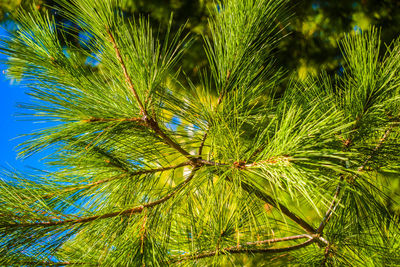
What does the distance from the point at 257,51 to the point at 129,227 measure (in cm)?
48

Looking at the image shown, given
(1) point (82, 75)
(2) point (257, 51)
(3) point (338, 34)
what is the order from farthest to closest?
(3) point (338, 34) → (2) point (257, 51) → (1) point (82, 75)

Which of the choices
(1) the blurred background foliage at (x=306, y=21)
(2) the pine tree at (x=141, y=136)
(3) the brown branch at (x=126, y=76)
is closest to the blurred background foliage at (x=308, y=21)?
(1) the blurred background foliage at (x=306, y=21)

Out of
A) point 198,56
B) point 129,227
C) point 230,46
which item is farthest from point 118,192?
point 198,56

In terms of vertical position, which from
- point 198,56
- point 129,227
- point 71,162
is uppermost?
point 198,56

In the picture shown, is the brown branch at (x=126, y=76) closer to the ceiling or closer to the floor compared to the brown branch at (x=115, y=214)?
closer to the ceiling

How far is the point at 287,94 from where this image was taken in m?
0.80

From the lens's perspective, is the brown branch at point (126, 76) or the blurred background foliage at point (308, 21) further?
the blurred background foliage at point (308, 21)

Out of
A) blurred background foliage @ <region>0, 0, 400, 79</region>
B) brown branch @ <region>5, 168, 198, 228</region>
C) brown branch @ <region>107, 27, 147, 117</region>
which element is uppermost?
blurred background foliage @ <region>0, 0, 400, 79</region>

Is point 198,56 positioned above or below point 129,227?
above

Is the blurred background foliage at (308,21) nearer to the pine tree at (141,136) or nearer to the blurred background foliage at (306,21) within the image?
the blurred background foliage at (306,21)

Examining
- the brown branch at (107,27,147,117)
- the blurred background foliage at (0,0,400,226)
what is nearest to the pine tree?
the brown branch at (107,27,147,117)

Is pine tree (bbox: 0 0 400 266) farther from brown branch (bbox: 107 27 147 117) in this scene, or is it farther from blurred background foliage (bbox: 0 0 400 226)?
blurred background foliage (bbox: 0 0 400 226)

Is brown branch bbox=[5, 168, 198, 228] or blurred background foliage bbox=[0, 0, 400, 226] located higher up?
blurred background foliage bbox=[0, 0, 400, 226]

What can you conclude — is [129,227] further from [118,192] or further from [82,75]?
[82,75]
